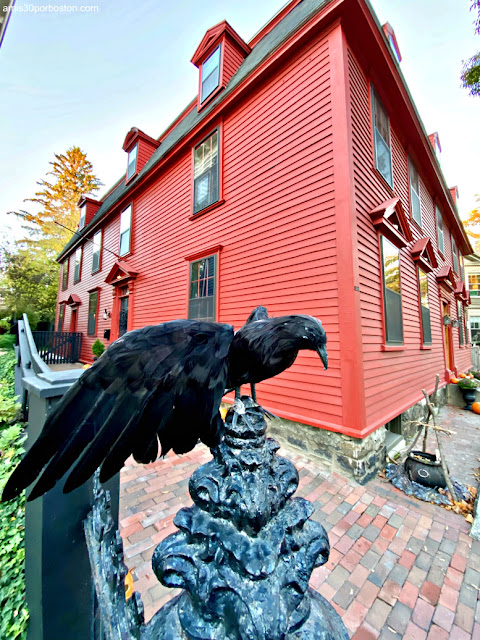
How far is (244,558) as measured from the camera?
19.2 inches

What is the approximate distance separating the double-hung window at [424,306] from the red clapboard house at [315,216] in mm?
105

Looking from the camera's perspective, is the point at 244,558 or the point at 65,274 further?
the point at 65,274

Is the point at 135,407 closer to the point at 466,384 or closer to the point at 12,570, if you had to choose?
the point at 12,570

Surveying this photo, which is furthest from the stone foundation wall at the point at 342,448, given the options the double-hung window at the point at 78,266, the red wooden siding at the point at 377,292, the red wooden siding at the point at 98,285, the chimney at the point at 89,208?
the chimney at the point at 89,208

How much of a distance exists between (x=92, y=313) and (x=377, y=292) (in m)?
12.6

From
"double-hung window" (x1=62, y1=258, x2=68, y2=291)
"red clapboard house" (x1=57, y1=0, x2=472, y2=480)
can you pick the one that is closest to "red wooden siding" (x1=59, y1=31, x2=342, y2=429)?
"red clapboard house" (x1=57, y1=0, x2=472, y2=480)

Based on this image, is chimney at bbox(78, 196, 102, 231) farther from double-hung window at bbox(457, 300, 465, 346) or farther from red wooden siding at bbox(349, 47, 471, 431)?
double-hung window at bbox(457, 300, 465, 346)

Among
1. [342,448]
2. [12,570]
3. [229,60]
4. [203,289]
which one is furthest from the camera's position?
[229,60]

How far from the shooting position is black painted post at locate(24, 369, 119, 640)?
910 mm

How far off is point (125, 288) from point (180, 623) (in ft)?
35.4

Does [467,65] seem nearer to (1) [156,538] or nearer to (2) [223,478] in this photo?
(2) [223,478]

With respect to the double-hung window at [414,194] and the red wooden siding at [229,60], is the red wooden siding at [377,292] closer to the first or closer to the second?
the double-hung window at [414,194]

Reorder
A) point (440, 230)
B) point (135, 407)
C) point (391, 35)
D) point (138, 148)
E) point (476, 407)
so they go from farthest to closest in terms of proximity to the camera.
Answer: point (138, 148) → point (440, 230) → point (476, 407) → point (391, 35) → point (135, 407)

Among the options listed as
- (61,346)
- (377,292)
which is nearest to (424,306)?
(377,292)
